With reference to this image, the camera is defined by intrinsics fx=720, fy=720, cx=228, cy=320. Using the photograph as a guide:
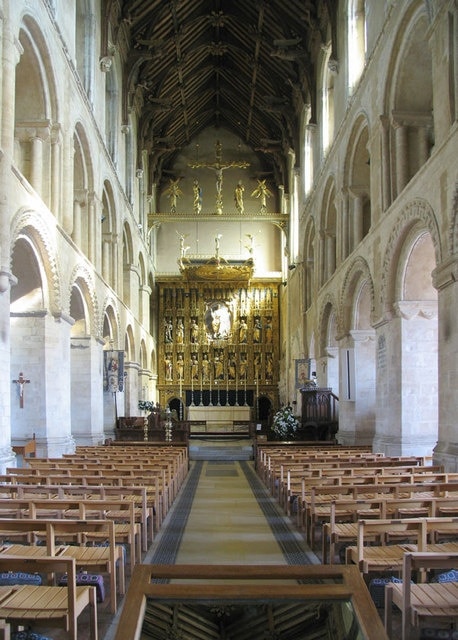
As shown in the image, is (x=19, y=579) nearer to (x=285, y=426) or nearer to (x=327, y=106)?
(x=285, y=426)

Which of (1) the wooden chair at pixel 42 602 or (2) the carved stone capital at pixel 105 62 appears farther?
(2) the carved stone capital at pixel 105 62

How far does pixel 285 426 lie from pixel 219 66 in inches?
712

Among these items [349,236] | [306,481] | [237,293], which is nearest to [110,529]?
[306,481]

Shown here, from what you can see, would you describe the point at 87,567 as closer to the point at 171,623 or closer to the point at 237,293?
the point at 171,623

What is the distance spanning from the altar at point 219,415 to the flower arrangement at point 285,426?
11.4 metres

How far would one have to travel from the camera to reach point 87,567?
5.49m

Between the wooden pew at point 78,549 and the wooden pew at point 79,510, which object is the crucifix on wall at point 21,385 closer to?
the wooden pew at point 79,510

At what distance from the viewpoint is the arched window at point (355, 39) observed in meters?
18.7

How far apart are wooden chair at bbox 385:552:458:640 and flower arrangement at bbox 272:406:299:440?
55.9ft

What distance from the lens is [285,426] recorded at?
2138cm

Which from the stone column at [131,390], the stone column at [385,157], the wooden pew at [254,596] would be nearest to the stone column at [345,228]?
the stone column at [385,157]

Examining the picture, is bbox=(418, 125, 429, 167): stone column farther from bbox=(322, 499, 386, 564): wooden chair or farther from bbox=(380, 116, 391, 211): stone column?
bbox=(322, 499, 386, 564): wooden chair

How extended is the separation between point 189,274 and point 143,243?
10.7 ft

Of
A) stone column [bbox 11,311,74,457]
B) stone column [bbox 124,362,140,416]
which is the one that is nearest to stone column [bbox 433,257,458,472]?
stone column [bbox 11,311,74,457]
